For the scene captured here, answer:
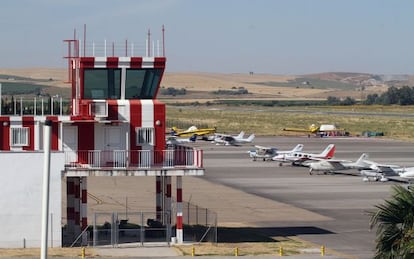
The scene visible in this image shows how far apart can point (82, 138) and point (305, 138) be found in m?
116

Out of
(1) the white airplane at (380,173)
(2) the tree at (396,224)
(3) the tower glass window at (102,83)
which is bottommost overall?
(1) the white airplane at (380,173)

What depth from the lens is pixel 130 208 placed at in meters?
64.4

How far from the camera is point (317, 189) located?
260 feet

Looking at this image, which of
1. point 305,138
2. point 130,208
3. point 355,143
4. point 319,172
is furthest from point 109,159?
point 305,138

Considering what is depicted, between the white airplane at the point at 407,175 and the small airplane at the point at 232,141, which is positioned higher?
the small airplane at the point at 232,141

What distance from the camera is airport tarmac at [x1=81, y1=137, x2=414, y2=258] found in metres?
53.3

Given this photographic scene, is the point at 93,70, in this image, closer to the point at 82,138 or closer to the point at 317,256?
the point at 82,138

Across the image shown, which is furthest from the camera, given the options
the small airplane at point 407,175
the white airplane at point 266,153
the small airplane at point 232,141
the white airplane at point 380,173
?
the small airplane at point 232,141

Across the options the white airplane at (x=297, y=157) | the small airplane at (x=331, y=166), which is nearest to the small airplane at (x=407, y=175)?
the small airplane at (x=331, y=166)

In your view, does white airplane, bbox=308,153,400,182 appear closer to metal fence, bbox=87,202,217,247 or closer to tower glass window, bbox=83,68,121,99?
metal fence, bbox=87,202,217,247

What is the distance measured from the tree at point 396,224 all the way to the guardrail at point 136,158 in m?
23.2

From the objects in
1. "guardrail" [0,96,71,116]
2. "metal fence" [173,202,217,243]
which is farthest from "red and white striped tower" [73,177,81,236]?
"metal fence" [173,202,217,243]

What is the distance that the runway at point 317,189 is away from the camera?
52.4m

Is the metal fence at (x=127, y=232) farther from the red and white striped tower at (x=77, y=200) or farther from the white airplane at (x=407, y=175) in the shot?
the white airplane at (x=407, y=175)
